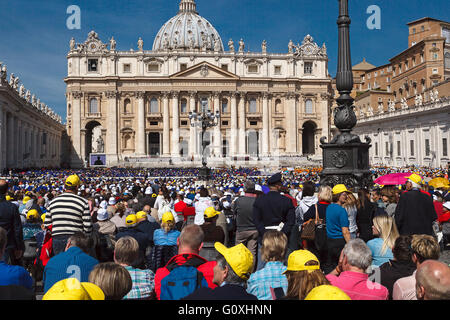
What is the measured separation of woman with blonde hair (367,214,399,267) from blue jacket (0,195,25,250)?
516cm

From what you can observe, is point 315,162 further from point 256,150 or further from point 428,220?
point 428,220

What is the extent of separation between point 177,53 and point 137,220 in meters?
62.5

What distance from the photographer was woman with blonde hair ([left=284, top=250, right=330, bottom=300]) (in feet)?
11.4

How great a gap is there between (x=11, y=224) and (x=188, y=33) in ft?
317

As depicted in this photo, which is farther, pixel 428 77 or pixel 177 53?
pixel 177 53

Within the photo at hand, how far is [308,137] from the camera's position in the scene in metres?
74.1

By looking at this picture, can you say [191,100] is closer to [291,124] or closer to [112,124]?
[112,124]

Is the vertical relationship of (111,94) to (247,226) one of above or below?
above

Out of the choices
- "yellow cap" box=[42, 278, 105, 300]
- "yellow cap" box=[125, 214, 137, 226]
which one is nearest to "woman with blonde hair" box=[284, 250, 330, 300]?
"yellow cap" box=[42, 278, 105, 300]

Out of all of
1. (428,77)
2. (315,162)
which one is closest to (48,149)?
(315,162)

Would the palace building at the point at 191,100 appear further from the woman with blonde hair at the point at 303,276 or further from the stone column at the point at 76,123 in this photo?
the woman with blonde hair at the point at 303,276

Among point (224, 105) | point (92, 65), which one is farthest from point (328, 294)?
point (92, 65)

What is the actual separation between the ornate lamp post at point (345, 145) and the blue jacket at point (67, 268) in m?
8.18
